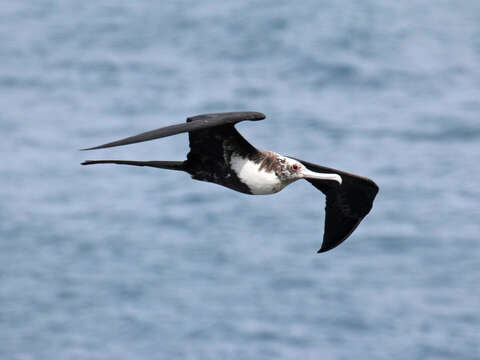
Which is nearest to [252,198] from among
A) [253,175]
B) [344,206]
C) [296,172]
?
[344,206]

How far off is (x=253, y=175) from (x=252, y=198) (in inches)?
714

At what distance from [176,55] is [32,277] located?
10.5 meters

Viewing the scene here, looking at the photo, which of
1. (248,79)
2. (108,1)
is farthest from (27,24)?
(248,79)

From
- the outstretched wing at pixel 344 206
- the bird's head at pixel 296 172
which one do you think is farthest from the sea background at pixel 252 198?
the bird's head at pixel 296 172

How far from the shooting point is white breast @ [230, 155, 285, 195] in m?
9.27

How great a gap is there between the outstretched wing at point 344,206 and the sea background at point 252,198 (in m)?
13.1

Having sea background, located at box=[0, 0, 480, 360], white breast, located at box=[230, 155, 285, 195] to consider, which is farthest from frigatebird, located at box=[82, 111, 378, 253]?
sea background, located at box=[0, 0, 480, 360]

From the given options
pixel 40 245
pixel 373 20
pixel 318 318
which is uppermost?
pixel 373 20

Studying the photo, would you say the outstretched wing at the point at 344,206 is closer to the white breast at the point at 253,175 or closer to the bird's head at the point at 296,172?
the bird's head at the point at 296,172

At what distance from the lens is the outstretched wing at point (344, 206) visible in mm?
10758

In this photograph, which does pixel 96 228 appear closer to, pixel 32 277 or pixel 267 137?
pixel 32 277

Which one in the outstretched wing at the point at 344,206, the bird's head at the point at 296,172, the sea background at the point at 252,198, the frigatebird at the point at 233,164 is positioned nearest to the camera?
the frigatebird at the point at 233,164

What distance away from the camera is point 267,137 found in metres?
28.6

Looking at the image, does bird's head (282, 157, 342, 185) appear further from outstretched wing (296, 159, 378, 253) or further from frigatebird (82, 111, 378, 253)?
outstretched wing (296, 159, 378, 253)
